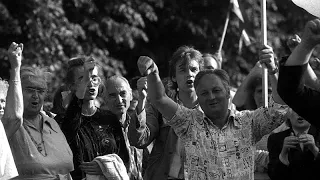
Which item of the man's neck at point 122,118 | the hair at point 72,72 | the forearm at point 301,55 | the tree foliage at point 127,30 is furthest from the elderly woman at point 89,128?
the tree foliage at point 127,30

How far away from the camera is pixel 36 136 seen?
700 cm

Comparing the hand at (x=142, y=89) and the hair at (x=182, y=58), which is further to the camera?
the hair at (x=182, y=58)

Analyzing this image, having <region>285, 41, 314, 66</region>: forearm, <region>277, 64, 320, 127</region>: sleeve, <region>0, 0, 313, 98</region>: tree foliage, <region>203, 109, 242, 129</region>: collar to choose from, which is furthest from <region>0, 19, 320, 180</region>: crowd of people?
<region>0, 0, 313, 98</region>: tree foliage

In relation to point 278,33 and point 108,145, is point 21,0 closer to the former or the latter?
point 278,33

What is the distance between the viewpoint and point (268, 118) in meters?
6.59

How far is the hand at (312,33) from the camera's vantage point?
472 centimetres

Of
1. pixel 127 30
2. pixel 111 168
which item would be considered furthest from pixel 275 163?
pixel 127 30

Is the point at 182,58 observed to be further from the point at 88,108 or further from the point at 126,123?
the point at 88,108

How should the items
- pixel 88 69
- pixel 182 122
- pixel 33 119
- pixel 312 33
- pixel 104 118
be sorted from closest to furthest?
pixel 312 33 → pixel 182 122 → pixel 33 119 → pixel 88 69 → pixel 104 118

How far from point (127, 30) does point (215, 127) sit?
7.52 m

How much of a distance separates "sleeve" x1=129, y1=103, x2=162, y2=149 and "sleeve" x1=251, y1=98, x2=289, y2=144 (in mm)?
1014

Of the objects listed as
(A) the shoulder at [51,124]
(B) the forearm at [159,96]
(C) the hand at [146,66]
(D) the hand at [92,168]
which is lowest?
(D) the hand at [92,168]

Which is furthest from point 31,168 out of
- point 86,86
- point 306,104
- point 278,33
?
point 278,33

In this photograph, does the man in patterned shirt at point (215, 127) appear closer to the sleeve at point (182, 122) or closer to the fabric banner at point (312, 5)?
the sleeve at point (182, 122)
